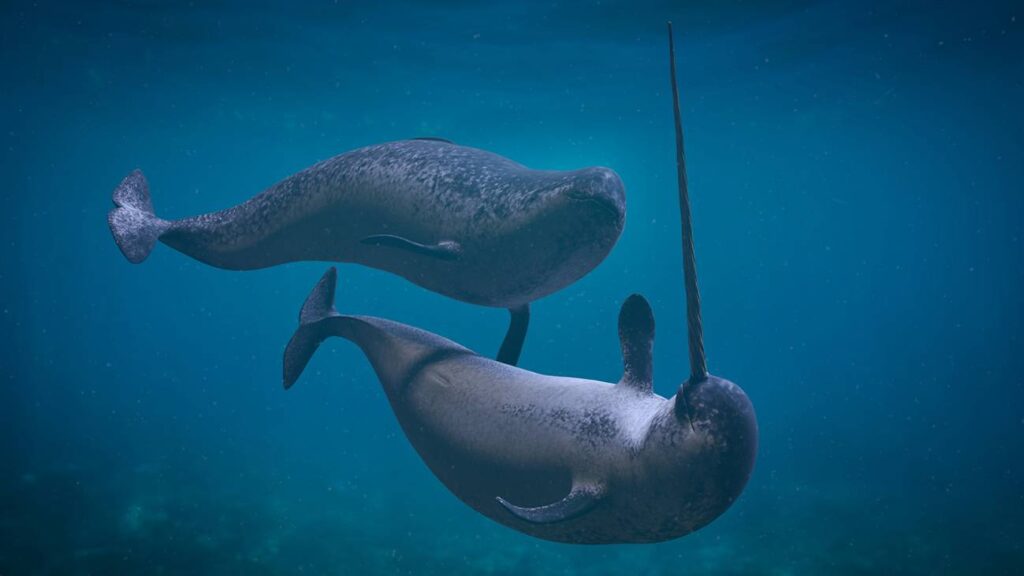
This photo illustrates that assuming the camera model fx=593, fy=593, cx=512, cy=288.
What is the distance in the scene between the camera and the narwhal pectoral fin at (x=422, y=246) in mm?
4035

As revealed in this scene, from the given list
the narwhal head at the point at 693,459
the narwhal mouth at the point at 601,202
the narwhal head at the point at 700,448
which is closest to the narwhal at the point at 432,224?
the narwhal mouth at the point at 601,202

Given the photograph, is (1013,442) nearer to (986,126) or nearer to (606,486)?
(986,126)

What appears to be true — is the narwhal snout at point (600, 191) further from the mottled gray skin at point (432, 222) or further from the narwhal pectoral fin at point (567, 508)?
the narwhal pectoral fin at point (567, 508)

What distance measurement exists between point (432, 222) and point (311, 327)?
1768mm

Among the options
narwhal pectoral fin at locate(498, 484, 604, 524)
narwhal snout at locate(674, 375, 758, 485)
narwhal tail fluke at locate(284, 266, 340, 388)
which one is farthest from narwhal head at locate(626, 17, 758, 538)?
narwhal tail fluke at locate(284, 266, 340, 388)

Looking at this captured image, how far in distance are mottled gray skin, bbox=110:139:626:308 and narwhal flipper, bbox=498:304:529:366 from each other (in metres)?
0.41

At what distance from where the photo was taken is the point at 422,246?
406 centimetres

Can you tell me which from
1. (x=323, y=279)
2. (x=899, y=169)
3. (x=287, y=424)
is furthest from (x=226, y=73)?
(x=899, y=169)

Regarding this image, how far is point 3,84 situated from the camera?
2464cm

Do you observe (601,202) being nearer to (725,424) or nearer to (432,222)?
(432,222)

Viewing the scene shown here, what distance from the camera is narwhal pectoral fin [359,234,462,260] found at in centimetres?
404

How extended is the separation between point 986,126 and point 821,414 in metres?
19.0

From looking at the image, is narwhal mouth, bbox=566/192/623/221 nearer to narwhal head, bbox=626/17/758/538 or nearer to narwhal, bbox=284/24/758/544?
narwhal, bbox=284/24/758/544

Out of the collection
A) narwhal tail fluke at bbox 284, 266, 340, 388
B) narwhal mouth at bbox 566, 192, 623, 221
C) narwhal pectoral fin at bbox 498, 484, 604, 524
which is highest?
narwhal mouth at bbox 566, 192, 623, 221
